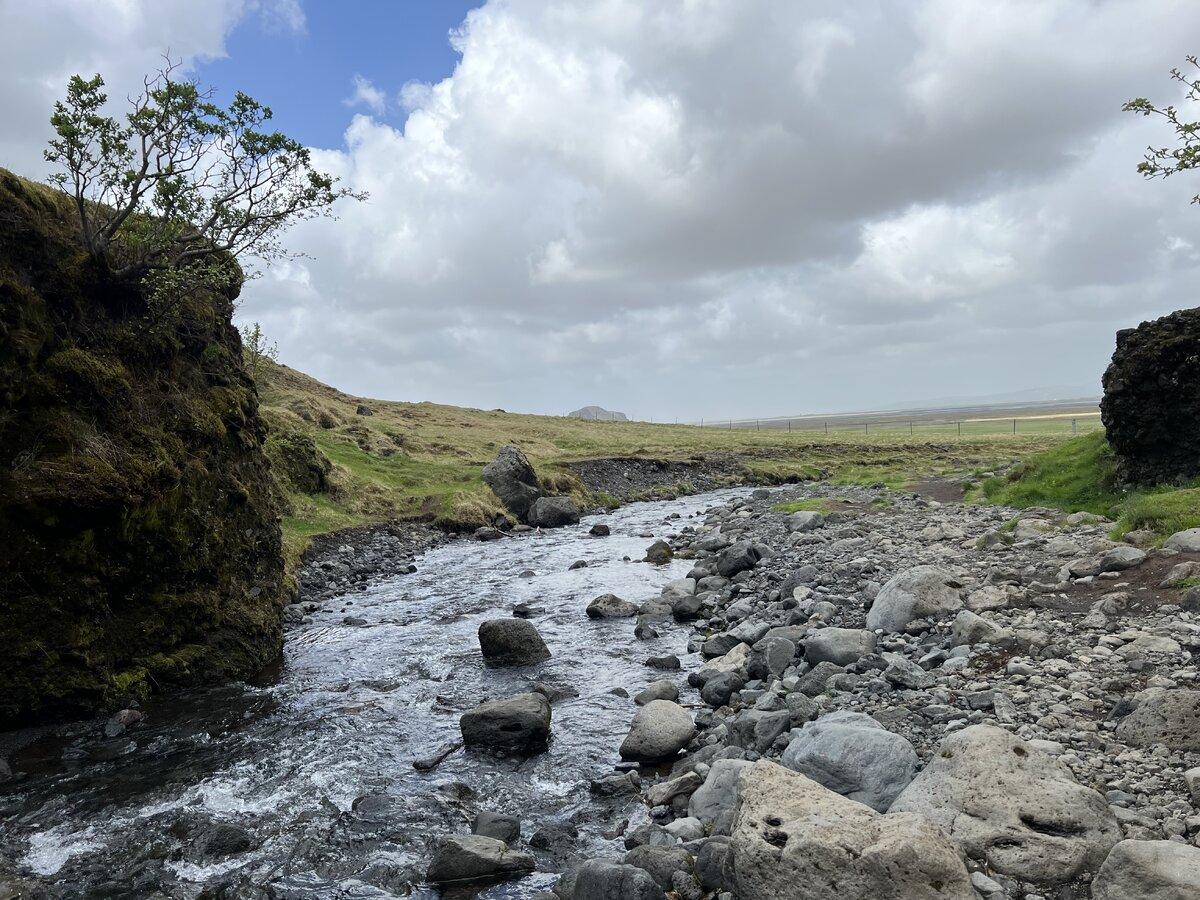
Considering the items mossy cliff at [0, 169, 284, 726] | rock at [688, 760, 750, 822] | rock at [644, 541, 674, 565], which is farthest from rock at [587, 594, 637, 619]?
rock at [688, 760, 750, 822]

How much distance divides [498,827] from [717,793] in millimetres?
3294

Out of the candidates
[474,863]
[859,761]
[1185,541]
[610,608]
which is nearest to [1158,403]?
[1185,541]

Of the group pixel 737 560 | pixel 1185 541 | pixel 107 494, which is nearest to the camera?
Result: pixel 1185 541

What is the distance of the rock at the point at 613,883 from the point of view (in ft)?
25.6

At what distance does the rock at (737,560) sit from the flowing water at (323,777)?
6.25 metres

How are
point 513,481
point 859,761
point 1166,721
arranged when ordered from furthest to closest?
point 513,481
point 859,761
point 1166,721

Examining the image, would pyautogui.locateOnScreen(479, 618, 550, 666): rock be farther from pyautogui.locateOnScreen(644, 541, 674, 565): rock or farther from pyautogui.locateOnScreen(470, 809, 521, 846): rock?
pyautogui.locateOnScreen(644, 541, 674, 565): rock

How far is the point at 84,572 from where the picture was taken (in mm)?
14492

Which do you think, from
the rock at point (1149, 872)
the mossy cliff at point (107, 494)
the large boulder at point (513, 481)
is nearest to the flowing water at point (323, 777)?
the mossy cliff at point (107, 494)

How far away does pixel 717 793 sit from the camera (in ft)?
32.3

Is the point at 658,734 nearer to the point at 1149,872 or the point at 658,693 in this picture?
the point at 658,693

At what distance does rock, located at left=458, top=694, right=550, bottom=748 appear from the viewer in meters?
13.1

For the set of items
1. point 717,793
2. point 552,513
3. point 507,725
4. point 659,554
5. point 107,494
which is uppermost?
point 107,494

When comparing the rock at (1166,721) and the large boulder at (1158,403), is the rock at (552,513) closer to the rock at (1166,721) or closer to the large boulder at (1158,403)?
the large boulder at (1158,403)
